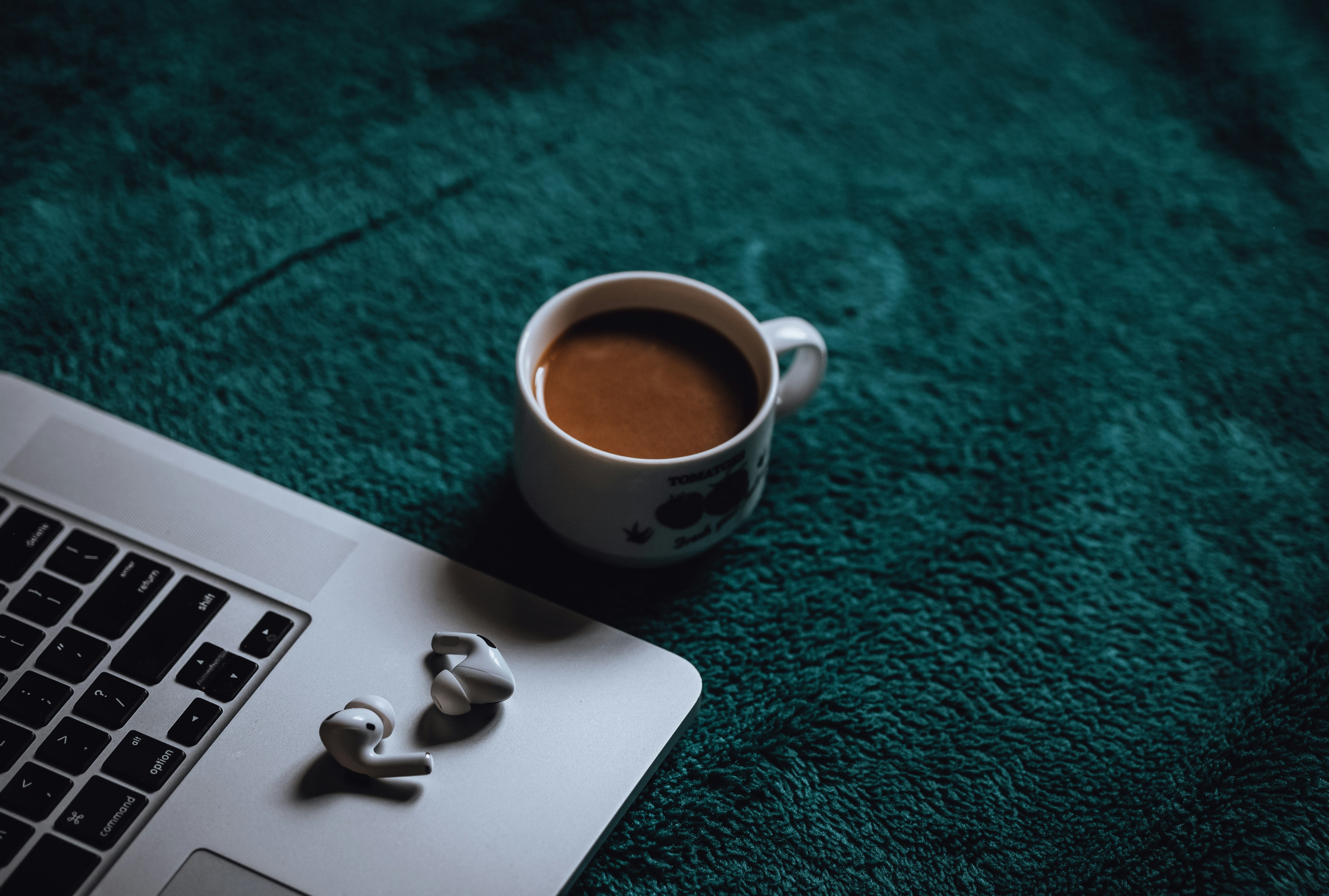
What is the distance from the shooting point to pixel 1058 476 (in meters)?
0.65

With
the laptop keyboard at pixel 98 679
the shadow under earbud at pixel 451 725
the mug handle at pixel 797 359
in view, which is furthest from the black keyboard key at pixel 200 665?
the mug handle at pixel 797 359

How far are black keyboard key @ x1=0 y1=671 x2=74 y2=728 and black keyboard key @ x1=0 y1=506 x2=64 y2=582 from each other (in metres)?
0.06

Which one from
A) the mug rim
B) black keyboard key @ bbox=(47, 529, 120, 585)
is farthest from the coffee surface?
black keyboard key @ bbox=(47, 529, 120, 585)

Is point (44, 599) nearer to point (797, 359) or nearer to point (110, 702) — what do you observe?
point (110, 702)

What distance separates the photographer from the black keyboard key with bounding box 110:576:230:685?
1.59 feet

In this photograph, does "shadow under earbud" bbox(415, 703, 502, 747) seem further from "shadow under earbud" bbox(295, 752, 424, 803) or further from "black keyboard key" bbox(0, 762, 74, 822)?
"black keyboard key" bbox(0, 762, 74, 822)

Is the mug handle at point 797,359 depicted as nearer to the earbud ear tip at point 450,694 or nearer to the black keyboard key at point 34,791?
the earbud ear tip at point 450,694

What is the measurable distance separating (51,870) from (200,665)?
0.10m

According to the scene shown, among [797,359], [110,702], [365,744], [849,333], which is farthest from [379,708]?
[849,333]

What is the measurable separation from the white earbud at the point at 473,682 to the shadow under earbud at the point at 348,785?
0.04 metres

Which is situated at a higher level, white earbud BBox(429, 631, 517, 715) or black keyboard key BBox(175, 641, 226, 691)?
white earbud BBox(429, 631, 517, 715)

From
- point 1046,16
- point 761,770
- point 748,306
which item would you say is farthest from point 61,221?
point 1046,16

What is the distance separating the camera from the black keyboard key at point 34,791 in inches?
17.6

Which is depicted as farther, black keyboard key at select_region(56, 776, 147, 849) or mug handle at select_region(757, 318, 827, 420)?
mug handle at select_region(757, 318, 827, 420)
